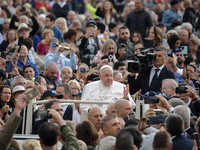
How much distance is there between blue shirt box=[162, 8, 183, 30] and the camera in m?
19.5

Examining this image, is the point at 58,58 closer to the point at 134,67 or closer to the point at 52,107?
the point at 134,67

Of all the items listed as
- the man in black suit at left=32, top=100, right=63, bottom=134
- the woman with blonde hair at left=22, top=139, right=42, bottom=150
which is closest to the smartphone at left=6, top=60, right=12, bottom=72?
the man in black suit at left=32, top=100, right=63, bottom=134

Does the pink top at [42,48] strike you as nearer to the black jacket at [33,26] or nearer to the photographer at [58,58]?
the black jacket at [33,26]

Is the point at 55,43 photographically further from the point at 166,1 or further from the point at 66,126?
the point at 166,1

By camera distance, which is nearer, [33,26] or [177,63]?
[177,63]

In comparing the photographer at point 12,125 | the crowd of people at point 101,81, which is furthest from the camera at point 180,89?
the photographer at point 12,125

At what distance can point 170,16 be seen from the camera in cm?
1959

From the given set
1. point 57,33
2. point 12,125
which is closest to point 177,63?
point 57,33

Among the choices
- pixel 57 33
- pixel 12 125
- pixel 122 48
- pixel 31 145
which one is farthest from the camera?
pixel 57 33

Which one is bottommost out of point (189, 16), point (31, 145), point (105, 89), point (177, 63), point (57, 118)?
point (31, 145)

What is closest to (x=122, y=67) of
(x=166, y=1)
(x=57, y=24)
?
(x=57, y=24)

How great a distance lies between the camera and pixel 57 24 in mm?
17266

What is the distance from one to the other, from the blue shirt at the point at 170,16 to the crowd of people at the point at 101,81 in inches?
1.3

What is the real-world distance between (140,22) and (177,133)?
31.7 feet
